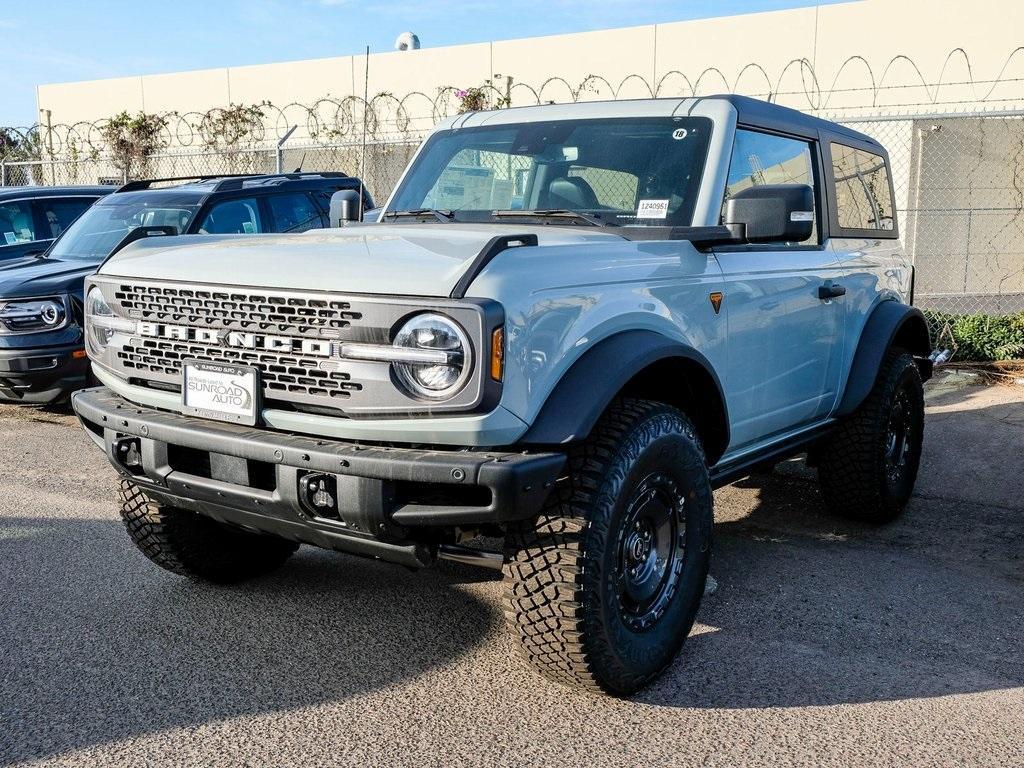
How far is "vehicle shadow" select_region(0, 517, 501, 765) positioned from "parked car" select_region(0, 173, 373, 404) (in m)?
2.00

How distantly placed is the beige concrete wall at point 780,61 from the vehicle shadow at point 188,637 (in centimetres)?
785

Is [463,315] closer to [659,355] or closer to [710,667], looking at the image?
[659,355]

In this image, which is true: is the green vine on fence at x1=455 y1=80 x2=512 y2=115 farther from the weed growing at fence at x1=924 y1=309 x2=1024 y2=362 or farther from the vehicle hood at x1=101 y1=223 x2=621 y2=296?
the vehicle hood at x1=101 y1=223 x2=621 y2=296

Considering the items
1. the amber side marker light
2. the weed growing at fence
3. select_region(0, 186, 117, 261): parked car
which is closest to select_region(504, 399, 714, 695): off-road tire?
the amber side marker light

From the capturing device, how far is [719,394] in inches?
143

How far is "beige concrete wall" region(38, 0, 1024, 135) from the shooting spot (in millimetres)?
13562

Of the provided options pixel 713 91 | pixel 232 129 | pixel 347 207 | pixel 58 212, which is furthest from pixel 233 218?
pixel 232 129

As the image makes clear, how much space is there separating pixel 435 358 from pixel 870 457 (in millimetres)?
2979

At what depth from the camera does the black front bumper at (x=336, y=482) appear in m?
2.71

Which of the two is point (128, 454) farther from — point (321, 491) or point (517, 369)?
point (517, 369)

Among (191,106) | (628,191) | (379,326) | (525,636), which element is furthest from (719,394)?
(191,106)

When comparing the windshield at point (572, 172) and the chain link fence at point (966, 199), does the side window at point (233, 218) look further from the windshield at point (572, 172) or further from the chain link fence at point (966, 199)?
the chain link fence at point (966, 199)

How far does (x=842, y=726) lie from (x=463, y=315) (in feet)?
5.50

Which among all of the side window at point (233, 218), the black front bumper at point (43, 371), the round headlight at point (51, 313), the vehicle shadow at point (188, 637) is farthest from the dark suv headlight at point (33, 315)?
the vehicle shadow at point (188, 637)
